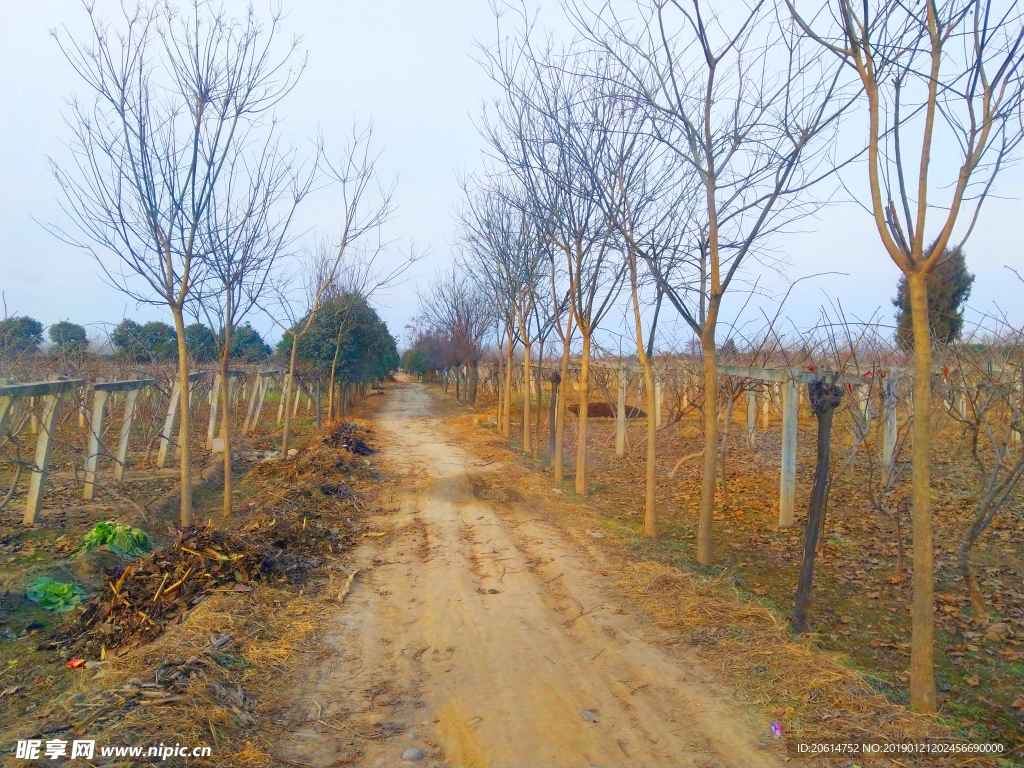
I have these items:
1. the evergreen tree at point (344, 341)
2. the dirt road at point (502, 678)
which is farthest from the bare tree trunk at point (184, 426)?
the evergreen tree at point (344, 341)

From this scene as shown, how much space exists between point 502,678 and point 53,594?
4.36 metres

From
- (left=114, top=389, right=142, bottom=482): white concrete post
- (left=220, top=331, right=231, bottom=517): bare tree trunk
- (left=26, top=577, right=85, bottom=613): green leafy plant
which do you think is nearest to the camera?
(left=26, top=577, right=85, bottom=613): green leafy plant

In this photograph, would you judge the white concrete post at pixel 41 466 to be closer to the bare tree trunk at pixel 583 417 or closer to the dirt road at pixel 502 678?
the dirt road at pixel 502 678

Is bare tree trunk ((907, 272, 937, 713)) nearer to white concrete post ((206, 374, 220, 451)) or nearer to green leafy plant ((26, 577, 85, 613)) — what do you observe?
green leafy plant ((26, 577, 85, 613))

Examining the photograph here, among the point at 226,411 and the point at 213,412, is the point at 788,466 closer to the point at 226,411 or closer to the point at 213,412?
the point at 226,411

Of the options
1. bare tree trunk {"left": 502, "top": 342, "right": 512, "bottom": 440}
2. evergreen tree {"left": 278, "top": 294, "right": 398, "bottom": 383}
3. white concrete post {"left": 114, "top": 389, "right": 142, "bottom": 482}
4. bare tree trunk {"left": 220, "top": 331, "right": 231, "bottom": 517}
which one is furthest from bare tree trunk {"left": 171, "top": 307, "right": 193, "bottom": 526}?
evergreen tree {"left": 278, "top": 294, "right": 398, "bottom": 383}

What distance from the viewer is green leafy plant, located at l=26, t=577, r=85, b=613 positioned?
5.90 metres

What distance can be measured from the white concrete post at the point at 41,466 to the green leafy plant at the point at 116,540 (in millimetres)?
1236

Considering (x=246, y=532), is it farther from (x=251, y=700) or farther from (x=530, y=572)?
(x=251, y=700)

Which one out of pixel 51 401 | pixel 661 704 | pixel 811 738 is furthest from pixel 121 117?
pixel 811 738

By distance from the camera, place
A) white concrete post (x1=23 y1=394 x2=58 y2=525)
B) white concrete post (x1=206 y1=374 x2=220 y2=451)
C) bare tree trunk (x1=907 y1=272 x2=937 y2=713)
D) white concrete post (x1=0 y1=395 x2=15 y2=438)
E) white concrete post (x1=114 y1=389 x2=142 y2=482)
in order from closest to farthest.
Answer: bare tree trunk (x1=907 y1=272 x2=937 y2=713), white concrete post (x1=0 y1=395 x2=15 y2=438), white concrete post (x1=23 y1=394 x2=58 y2=525), white concrete post (x1=114 y1=389 x2=142 y2=482), white concrete post (x1=206 y1=374 x2=220 y2=451)

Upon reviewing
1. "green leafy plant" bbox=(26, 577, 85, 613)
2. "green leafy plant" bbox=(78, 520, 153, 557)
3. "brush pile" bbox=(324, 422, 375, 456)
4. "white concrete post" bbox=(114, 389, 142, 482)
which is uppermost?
"white concrete post" bbox=(114, 389, 142, 482)

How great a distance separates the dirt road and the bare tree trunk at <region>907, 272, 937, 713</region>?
1.06 metres

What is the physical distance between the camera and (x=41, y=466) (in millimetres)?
8070
